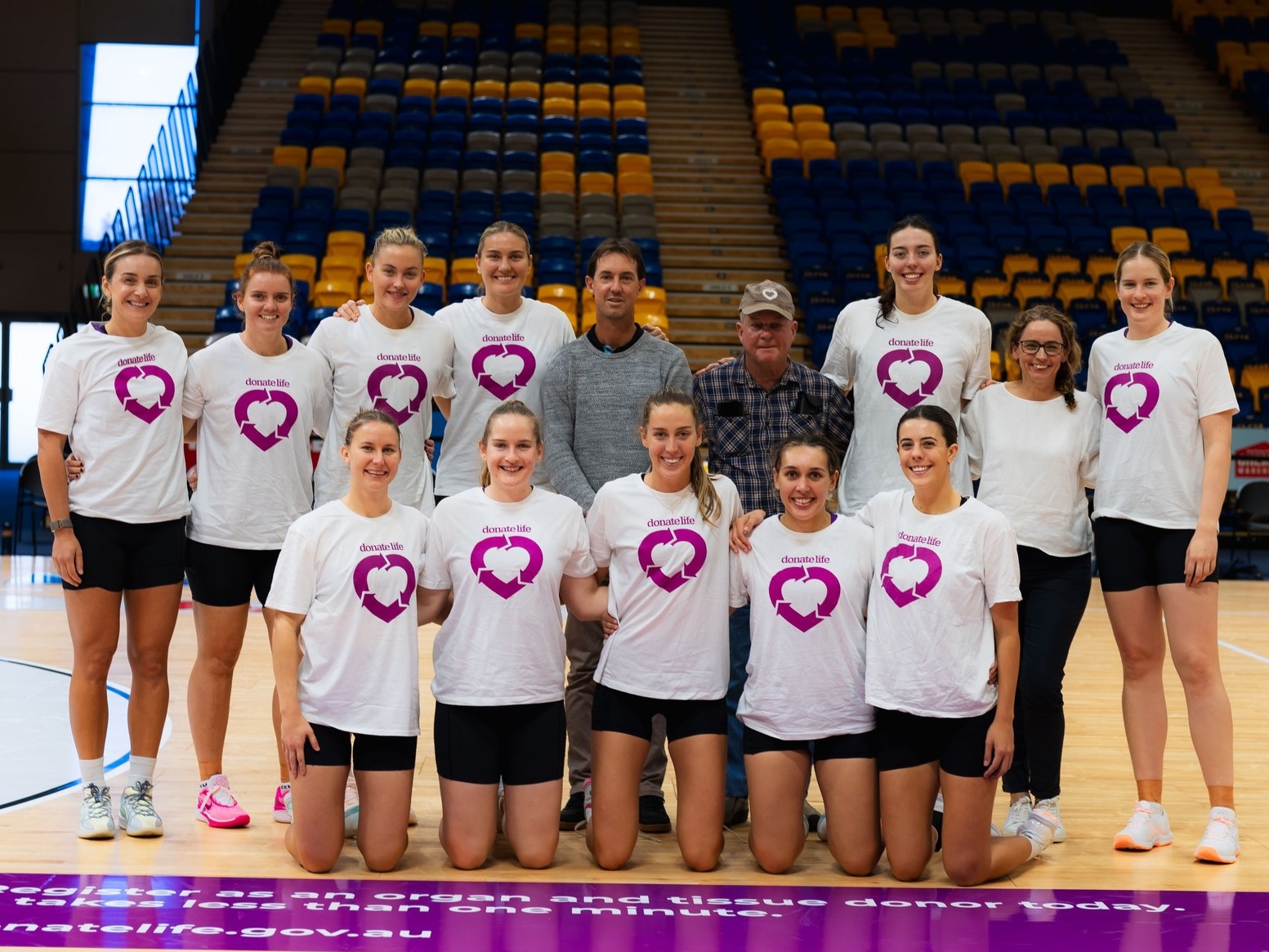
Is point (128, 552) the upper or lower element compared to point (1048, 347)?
lower

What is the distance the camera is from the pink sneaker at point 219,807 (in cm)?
341

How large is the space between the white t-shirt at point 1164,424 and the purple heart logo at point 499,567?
1545 millimetres

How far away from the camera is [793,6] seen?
16094 mm

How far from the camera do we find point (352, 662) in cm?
309

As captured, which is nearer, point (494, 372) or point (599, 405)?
point (599, 405)

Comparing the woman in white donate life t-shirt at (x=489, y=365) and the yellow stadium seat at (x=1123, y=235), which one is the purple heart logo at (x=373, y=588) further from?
the yellow stadium seat at (x=1123, y=235)

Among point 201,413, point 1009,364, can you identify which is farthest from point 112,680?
point 1009,364

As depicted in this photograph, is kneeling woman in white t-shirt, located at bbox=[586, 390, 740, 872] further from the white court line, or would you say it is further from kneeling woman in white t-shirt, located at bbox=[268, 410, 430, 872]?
the white court line

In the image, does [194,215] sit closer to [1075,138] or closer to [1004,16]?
[1075,138]

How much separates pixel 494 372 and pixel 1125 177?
10.9 meters

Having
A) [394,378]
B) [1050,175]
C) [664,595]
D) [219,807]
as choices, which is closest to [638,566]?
[664,595]

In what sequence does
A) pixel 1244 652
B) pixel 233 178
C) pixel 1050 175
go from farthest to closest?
pixel 233 178 < pixel 1050 175 < pixel 1244 652

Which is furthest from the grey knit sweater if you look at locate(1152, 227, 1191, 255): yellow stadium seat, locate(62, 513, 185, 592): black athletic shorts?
locate(1152, 227, 1191, 255): yellow stadium seat

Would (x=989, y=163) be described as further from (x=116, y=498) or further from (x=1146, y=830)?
(x=116, y=498)
